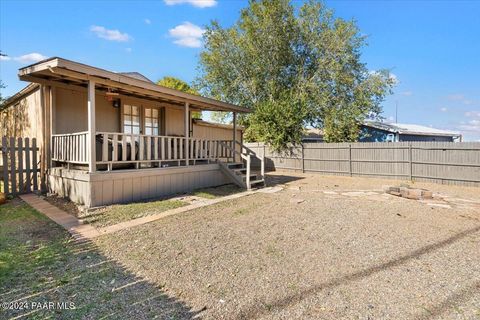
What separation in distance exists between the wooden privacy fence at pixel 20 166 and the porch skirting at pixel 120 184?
0.46 m

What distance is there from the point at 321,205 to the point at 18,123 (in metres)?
10.2

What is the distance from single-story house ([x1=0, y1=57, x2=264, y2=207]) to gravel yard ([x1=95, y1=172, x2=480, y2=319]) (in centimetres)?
205

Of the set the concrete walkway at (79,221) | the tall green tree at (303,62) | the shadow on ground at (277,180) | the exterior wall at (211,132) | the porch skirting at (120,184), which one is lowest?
the concrete walkway at (79,221)

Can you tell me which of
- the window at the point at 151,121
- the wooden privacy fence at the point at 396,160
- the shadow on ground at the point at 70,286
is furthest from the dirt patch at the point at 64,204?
the wooden privacy fence at the point at 396,160

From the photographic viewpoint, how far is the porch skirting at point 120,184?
601 cm

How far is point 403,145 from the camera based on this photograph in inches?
484

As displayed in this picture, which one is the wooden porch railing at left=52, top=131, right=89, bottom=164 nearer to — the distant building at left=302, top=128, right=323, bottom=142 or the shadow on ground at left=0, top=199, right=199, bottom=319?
the shadow on ground at left=0, top=199, right=199, bottom=319

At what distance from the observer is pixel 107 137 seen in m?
6.15

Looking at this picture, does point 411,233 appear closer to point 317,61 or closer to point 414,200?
point 414,200

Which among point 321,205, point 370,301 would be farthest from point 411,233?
point 370,301

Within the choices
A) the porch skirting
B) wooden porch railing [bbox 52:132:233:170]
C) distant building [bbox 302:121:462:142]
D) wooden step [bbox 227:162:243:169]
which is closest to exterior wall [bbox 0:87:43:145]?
wooden porch railing [bbox 52:132:233:170]

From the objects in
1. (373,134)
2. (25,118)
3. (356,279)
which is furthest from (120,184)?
(373,134)

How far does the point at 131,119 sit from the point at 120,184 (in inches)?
136

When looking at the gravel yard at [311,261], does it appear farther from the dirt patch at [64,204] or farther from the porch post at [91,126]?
the porch post at [91,126]
